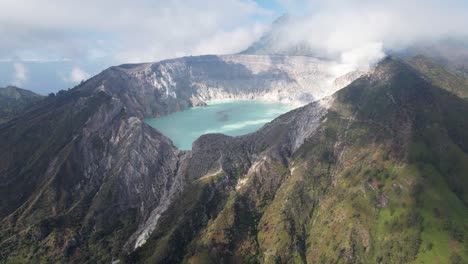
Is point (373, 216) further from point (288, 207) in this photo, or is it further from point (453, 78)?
point (453, 78)

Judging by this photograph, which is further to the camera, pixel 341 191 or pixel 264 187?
pixel 264 187

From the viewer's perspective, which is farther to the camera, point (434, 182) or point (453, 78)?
point (453, 78)

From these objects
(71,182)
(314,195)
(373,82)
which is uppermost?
(373,82)

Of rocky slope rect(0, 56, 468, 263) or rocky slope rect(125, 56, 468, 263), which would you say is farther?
rocky slope rect(0, 56, 468, 263)

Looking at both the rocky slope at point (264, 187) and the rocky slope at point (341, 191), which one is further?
the rocky slope at point (264, 187)

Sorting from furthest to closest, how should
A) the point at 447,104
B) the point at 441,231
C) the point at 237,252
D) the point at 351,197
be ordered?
1. the point at 447,104
2. the point at 351,197
3. the point at 237,252
4. the point at 441,231

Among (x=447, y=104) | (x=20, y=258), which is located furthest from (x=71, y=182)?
(x=447, y=104)

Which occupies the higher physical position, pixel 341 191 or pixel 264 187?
pixel 264 187

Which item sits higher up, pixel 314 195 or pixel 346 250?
pixel 314 195
